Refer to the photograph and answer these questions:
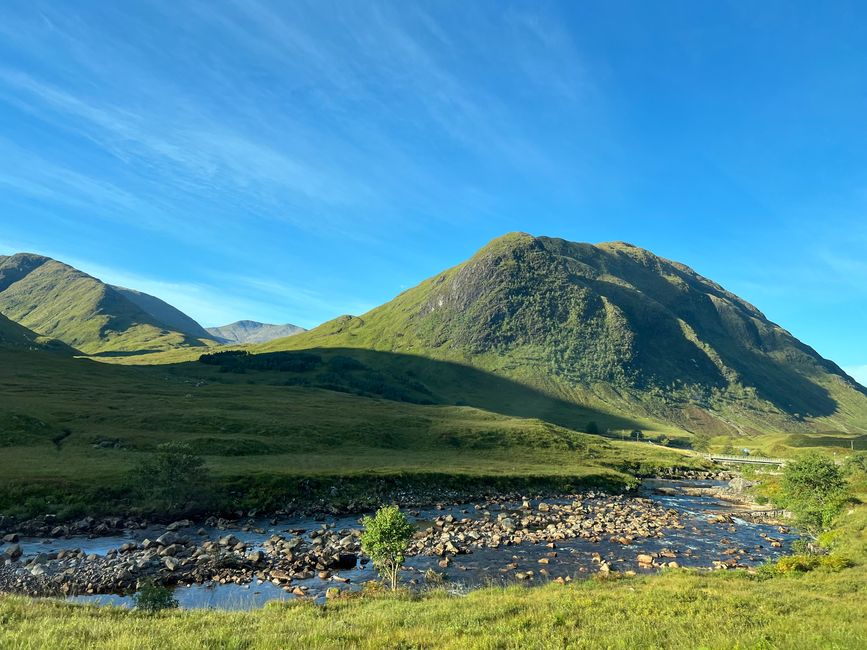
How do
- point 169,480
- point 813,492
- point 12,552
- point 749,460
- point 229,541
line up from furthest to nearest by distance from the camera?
1. point 749,460
2. point 813,492
3. point 169,480
4. point 229,541
5. point 12,552

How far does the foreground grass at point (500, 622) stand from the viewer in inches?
613

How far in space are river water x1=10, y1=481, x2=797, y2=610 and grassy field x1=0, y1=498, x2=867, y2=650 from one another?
31.5 ft

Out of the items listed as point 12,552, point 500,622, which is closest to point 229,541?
point 12,552

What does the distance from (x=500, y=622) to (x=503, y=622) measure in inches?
4.9

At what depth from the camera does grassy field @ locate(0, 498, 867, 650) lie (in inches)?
613

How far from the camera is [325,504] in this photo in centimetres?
6575

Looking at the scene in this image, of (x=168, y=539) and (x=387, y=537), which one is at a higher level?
(x=387, y=537)

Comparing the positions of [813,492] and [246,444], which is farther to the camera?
[246,444]

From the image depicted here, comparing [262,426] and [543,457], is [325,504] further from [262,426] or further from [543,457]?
[543,457]

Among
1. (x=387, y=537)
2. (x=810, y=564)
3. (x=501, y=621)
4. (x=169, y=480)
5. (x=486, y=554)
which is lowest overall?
(x=169, y=480)

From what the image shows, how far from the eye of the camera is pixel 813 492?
6150 centimetres

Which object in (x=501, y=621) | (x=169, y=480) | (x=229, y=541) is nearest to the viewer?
(x=501, y=621)

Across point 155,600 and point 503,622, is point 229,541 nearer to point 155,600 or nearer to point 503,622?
point 155,600

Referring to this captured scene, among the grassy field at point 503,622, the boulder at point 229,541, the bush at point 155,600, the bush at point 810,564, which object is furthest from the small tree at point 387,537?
the bush at point 810,564
